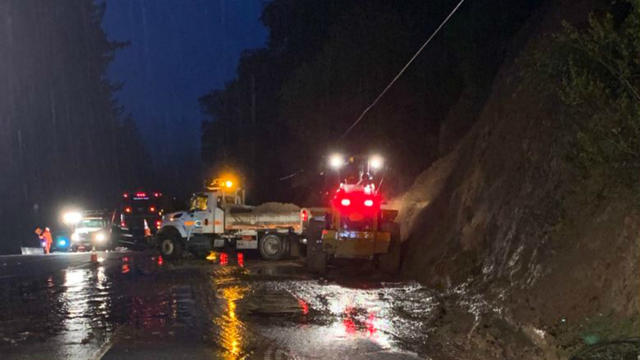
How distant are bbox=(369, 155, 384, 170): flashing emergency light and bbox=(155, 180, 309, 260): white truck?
297 inches

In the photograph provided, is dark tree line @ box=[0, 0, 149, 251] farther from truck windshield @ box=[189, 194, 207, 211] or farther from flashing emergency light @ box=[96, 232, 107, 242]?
truck windshield @ box=[189, 194, 207, 211]

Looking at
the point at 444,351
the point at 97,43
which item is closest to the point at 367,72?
the point at 444,351

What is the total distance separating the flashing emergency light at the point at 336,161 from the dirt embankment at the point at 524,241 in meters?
3.24

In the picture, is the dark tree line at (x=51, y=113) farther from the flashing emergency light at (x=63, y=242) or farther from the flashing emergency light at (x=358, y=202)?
the flashing emergency light at (x=358, y=202)

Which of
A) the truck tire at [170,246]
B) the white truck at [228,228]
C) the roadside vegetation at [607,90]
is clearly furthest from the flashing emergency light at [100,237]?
the roadside vegetation at [607,90]

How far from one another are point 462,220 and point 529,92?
369 cm

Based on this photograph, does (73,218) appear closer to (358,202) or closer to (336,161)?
(336,161)

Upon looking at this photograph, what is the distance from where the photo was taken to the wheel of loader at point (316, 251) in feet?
79.0

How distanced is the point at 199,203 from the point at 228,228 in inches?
71.5

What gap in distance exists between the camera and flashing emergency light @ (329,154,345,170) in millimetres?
23097

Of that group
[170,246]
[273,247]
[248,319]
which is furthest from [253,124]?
[248,319]

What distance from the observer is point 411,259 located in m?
21.8

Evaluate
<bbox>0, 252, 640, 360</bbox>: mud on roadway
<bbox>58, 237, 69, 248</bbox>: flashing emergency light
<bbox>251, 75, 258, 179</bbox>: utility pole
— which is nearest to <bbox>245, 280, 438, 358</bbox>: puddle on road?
<bbox>0, 252, 640, 360</bbox>: mud on roadway

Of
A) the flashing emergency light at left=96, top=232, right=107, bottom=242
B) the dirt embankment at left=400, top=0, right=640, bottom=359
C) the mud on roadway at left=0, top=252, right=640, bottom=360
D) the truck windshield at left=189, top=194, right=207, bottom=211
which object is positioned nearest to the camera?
the dirt embankment at left=400, top=0, right=640, bottom=359
